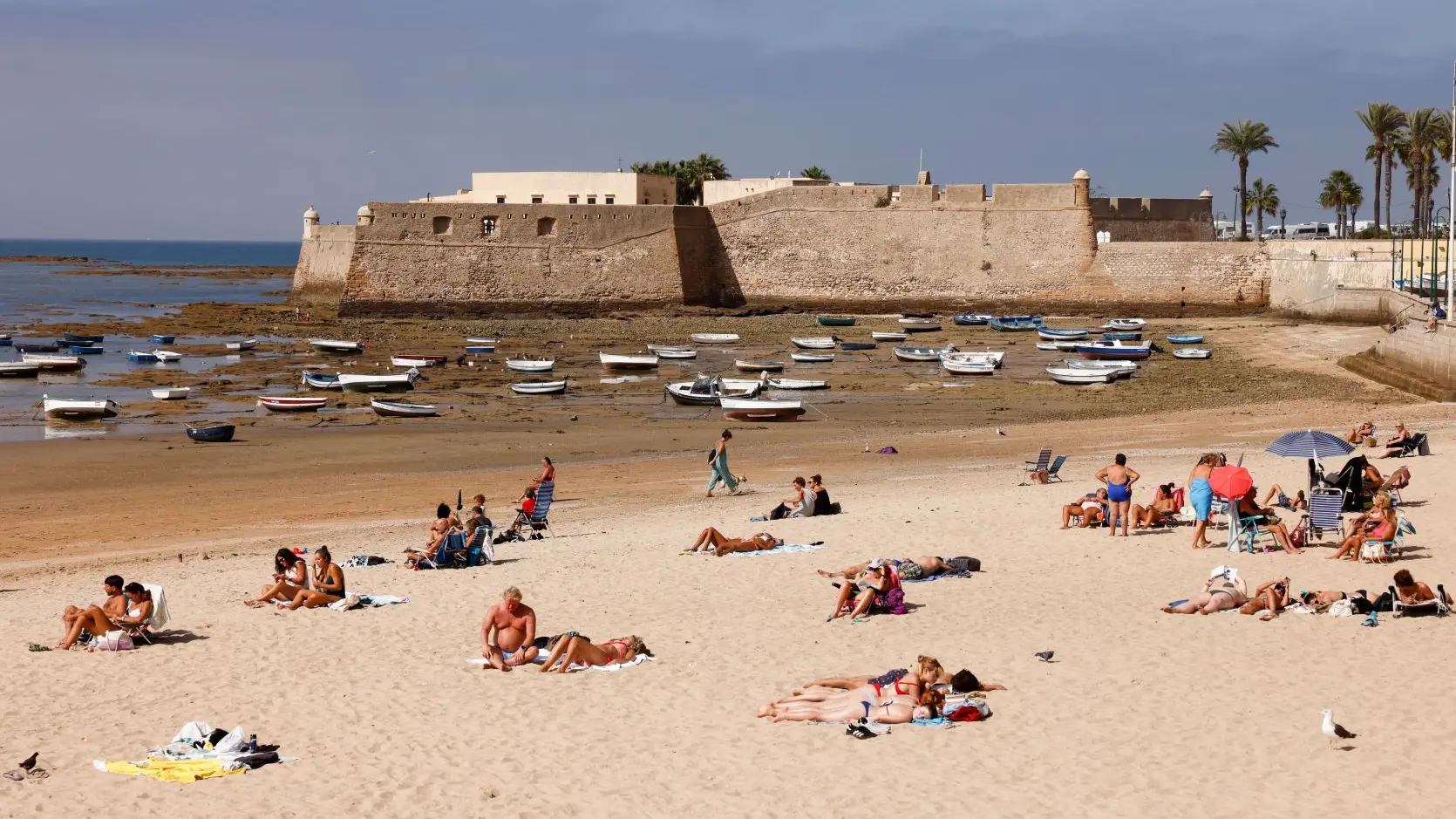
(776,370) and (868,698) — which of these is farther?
(776,370)

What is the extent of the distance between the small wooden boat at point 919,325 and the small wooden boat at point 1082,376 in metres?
13.0

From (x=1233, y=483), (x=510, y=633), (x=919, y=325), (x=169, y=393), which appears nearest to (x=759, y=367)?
(x=919, y=325)

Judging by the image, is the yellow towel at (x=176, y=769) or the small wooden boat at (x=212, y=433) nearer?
the yellow towel at (x=176, y=769)

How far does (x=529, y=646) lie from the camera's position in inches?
409

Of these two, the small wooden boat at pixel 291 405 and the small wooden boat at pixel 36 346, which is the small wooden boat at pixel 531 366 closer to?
the small wooden boat at pixel 291 405

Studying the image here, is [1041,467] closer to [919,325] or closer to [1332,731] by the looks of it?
[1332,731]

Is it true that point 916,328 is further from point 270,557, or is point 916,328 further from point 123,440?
point 270,557

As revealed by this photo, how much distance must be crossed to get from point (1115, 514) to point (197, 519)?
11023 millimetres

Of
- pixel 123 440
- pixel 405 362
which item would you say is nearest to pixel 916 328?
pixel 405 362

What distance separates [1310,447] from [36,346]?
39476 millimetres

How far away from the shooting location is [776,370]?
116 ft

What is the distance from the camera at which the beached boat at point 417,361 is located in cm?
3694

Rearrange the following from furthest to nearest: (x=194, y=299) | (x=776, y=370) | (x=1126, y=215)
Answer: (x=194, y=299), (x=1126, y=215), (x=776, y=370)

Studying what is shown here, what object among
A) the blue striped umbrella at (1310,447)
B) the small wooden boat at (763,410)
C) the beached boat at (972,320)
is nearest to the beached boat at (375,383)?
the small wooden boat at (763,410)
